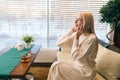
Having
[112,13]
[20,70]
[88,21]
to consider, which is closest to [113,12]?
[112,13]

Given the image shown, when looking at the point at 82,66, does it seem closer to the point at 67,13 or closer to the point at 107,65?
the point at 107,65

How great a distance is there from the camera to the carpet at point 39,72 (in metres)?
3.46

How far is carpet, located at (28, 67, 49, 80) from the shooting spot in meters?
3.46

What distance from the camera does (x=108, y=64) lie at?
2395 mm

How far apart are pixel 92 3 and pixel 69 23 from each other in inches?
24.5

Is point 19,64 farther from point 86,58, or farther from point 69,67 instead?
point 86,58

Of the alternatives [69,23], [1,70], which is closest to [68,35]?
[69,23]

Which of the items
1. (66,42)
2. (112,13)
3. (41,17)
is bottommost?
(66,42)

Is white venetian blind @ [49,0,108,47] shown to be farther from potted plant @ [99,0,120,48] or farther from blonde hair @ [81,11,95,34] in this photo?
blonde hair @ [81,11,95,34]

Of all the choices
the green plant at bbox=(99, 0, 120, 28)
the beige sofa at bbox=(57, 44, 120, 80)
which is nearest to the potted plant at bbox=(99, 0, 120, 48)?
the green plant at bbox=(99, 0, 120, 28)

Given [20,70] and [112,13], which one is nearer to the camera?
[20,70]

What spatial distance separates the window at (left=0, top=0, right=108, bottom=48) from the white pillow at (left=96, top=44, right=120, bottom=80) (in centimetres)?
140

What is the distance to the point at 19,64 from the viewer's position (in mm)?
2432

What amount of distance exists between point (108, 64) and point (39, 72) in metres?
1.71
